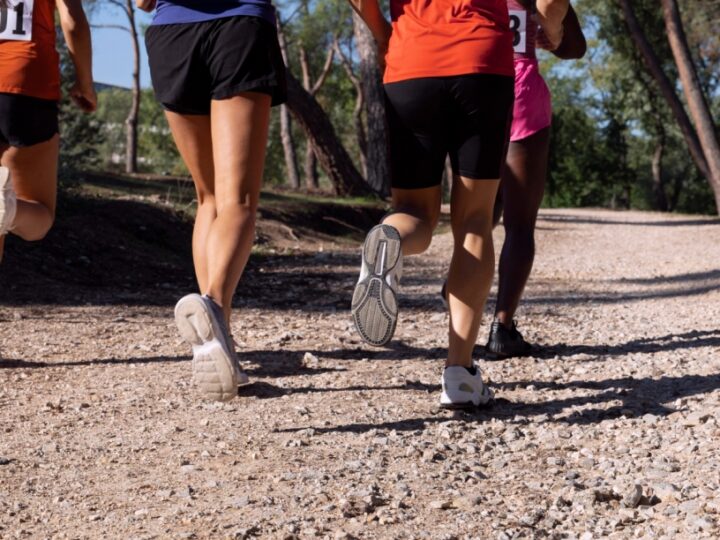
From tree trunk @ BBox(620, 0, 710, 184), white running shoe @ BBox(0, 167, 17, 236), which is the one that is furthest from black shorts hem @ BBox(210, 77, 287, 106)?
tree trunk @ BBox(620, 0, 710, 184)

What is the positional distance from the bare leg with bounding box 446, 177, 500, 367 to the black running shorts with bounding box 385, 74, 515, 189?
112mm

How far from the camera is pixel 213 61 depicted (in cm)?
368

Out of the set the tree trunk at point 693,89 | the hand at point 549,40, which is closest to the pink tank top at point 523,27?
the hand at point 549,40

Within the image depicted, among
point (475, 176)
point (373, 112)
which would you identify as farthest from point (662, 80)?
point (475, 176)

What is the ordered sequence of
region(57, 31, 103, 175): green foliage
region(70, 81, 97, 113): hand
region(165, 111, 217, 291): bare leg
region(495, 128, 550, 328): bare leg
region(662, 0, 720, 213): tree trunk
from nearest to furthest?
region(165, 111, 217, 291): bare leg → region(70, 81, 97, 113): hand → region(495, 128, 550, 328): bare leg → region(57, 31, 103, 175): green foliage → region(662, 0, 720, 213): tree trunk

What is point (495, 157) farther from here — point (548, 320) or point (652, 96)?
point (652, 96)

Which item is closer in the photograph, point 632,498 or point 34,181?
point 632,498

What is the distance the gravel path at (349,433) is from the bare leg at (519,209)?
37cm

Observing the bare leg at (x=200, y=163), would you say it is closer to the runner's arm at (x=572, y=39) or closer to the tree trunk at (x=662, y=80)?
the runner's arm at (x=572, y=39)

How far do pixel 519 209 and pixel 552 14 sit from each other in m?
1.32

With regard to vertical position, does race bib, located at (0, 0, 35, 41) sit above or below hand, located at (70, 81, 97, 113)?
above

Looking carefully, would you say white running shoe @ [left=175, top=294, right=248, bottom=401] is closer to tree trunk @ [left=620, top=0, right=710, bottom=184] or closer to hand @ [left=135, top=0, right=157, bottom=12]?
hand @ [left=135, top=0, right=157, bottom=12]

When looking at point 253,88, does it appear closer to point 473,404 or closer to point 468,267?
point 468,267

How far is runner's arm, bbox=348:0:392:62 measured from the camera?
383 centimetres
